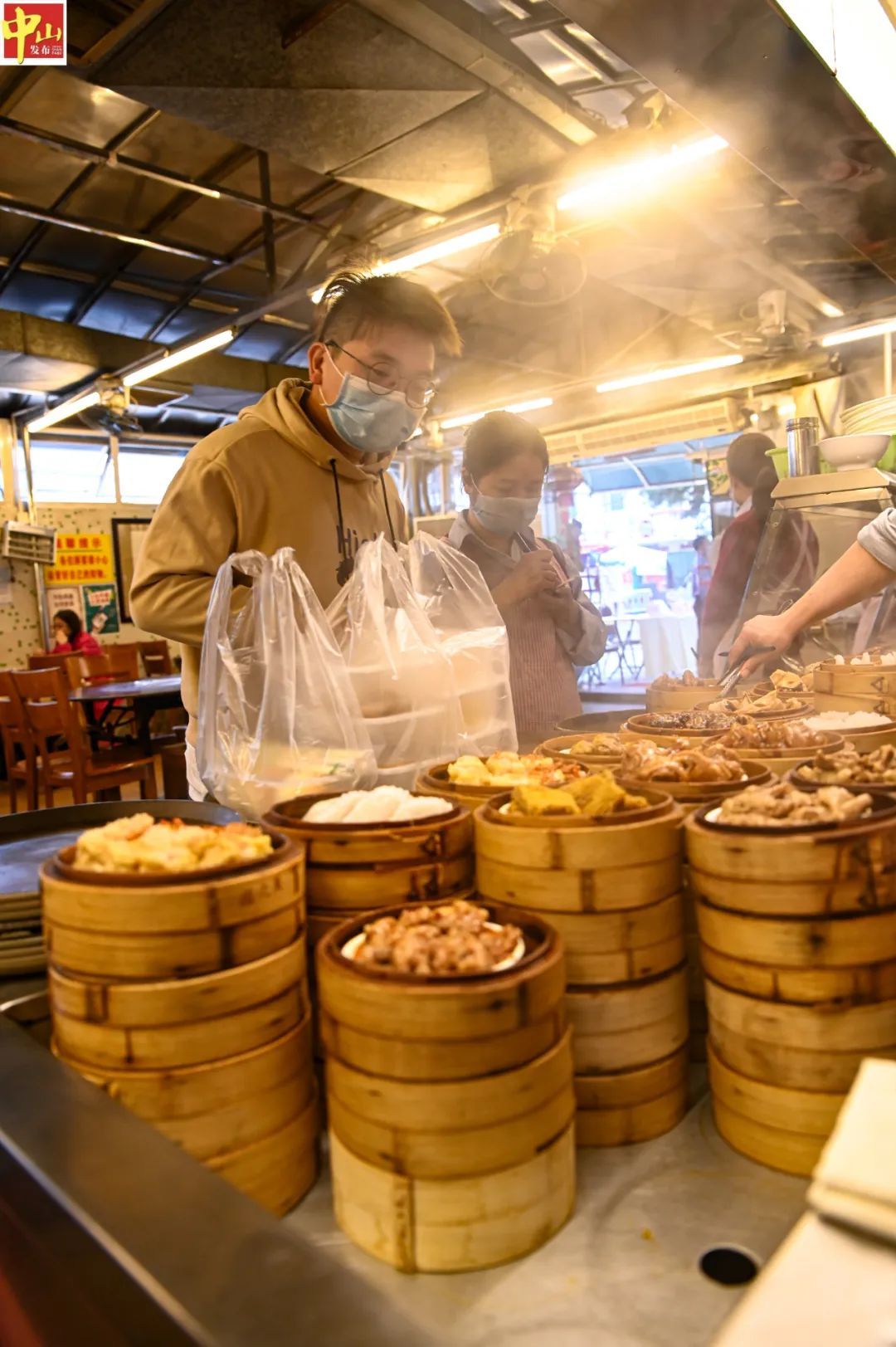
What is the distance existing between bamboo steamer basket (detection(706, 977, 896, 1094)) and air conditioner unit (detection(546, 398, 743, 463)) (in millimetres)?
8300

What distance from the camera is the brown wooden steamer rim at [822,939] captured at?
90 cm

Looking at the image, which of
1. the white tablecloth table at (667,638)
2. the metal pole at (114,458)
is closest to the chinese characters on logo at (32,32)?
the white tablecloth table at (667,638)

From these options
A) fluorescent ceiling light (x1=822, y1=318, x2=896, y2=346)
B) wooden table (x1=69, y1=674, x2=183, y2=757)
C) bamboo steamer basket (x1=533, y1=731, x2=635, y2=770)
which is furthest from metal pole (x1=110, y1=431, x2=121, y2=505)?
bamboo steamer basket (x1=533, y1=731, x2=635, y2=770)

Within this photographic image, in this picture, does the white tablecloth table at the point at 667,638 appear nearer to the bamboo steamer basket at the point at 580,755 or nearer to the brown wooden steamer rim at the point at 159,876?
the bamboo steamer basket at the point at 580,755

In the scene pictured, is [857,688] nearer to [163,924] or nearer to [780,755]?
[780,755]

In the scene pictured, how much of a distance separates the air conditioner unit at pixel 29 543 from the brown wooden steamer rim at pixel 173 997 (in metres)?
11.0

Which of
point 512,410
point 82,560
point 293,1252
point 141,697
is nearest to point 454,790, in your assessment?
point 293,1252

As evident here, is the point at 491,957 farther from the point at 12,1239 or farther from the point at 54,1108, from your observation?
the point at 12,1239

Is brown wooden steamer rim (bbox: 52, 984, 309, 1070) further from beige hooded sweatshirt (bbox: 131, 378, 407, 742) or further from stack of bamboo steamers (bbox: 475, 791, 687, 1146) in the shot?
beige hooded sweatshirt (bbox: 131, 378, 407, 742)

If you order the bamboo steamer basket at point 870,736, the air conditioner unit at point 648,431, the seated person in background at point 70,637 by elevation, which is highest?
the air conditioner unit at point 648,431

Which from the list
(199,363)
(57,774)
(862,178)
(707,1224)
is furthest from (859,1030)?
(199,363)

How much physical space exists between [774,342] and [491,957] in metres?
7.21

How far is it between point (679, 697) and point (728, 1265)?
6.21 ft

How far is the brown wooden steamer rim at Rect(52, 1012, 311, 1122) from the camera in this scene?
878 millimetres
